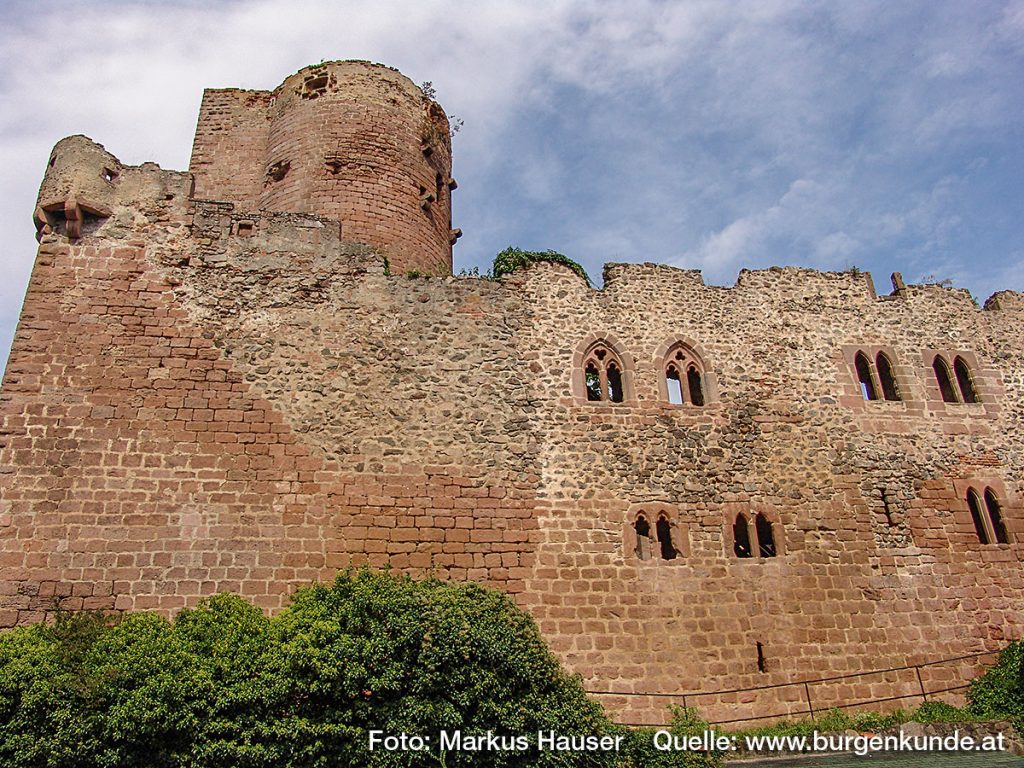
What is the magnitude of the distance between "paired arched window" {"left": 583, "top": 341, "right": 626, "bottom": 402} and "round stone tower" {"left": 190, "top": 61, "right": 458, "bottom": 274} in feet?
15.7

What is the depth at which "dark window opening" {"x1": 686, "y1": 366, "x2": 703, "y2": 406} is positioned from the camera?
14289 mm

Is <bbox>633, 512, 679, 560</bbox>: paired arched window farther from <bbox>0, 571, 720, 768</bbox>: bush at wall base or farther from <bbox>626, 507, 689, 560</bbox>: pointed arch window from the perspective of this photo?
<bbox>0, 571, 720, 768</bbox>: bush at wall base

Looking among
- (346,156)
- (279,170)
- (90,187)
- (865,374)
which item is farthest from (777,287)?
(90,187)

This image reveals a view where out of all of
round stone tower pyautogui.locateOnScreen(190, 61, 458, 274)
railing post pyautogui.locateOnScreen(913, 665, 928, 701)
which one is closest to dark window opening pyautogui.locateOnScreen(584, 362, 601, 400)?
round stone tower pyautogui.locateOnScreen(190, 61, 458, 274)

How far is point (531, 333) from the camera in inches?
552

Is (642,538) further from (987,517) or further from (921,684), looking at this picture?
(987,517)

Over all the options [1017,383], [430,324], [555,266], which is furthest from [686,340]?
[1017,383]

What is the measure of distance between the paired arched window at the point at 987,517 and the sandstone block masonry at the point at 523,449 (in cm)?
5

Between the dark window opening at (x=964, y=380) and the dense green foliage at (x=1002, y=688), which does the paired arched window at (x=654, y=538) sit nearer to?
the dense green foliage at (x=1002, y=688)

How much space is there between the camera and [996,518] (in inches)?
566

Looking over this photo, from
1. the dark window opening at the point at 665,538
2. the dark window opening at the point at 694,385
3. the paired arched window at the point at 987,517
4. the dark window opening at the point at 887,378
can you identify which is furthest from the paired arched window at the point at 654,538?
the paired arched window at the point at 987,517

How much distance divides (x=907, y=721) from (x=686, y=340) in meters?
7.50

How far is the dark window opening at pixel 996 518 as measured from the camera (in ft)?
46.6

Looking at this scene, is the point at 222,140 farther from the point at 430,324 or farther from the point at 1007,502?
the point at 1007,502
